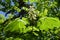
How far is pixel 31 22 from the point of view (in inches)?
126

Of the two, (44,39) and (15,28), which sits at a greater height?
(44,39)

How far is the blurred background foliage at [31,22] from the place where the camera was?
2977 mm

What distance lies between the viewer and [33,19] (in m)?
3.10

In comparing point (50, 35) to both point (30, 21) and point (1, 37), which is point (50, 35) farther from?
point (30, 21)

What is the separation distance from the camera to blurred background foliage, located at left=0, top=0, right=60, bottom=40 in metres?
2.98

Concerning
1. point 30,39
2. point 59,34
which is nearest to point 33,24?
point 30,39

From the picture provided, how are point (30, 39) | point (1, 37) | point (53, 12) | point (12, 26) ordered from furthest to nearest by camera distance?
point (53, 12) → point (1, 37) → point (30, 39) → point (12, 26)

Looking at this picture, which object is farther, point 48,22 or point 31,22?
point 31,22

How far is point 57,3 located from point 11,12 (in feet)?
5.50

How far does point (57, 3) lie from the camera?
5652mm

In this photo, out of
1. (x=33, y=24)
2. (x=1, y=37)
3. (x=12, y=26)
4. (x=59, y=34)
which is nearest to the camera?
(x=12, y=26)

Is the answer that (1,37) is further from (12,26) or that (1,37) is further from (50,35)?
(12,26)

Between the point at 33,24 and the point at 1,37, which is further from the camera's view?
the point at 1,37

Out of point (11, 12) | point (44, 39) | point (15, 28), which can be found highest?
point (11, 12)
